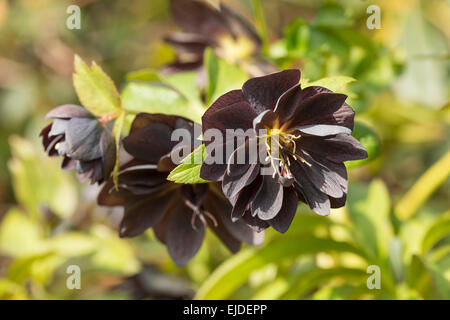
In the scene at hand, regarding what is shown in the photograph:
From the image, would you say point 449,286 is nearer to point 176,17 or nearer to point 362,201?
point 362,201

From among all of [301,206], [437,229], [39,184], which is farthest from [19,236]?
[437,229]

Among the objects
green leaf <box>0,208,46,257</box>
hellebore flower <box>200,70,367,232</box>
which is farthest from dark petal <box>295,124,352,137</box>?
green leaf <box>0,208,46,257</box>

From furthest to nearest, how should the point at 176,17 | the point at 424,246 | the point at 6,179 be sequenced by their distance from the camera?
the point at 6,179 → the point at 176,17 → the point at 424,246

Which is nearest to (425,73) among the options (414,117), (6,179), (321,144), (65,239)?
(414,117)

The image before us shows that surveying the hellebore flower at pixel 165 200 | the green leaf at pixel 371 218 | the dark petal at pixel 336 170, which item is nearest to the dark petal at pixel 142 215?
the hellebore flower at pixel 165 200

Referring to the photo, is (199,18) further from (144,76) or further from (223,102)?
(223,102)

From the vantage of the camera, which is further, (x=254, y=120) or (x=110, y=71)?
(x=110, y=71)
